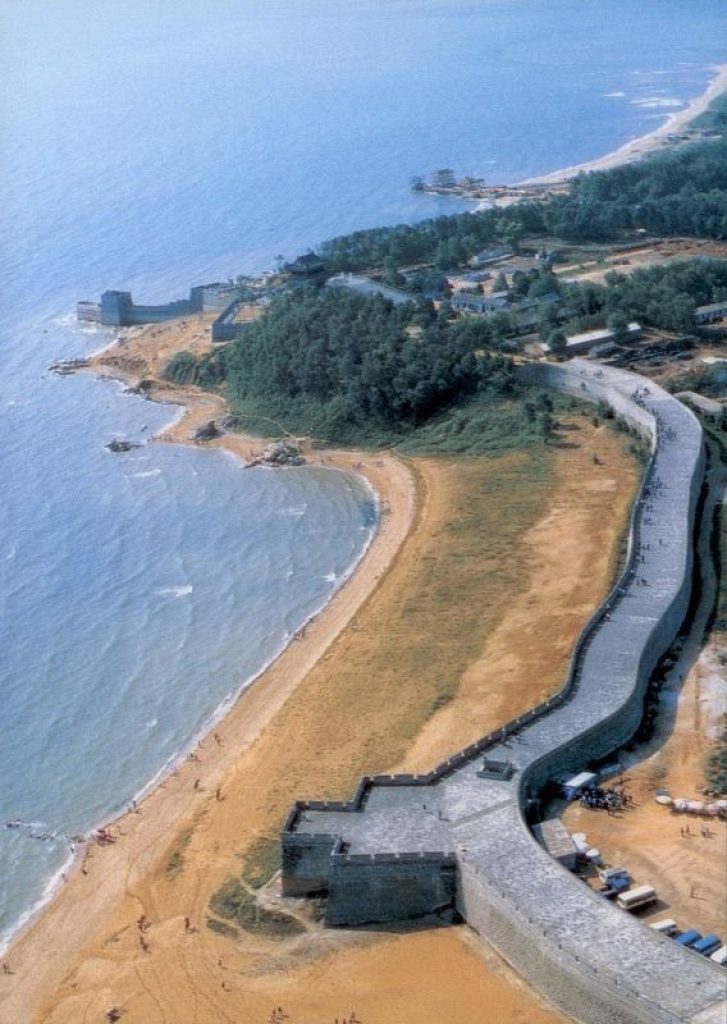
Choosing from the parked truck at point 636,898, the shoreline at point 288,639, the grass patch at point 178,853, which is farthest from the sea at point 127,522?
the parked truck at point 636,898

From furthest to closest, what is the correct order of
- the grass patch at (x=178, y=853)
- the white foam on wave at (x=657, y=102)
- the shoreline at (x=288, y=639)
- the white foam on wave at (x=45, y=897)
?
1. the white foam on wave at (x=657, y=102)
2. the shoreline at (x=288, y=639)
3. the grass patch at (x=178, y=853)
4. the white foam on wave at (x=45, y=897)

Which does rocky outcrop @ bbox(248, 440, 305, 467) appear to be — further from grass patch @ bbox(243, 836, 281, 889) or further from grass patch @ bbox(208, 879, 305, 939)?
grass patch @ bbox(208, 879, 305, 939)

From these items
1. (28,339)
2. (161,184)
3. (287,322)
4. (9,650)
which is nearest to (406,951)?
(9,650)

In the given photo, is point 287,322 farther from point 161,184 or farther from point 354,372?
point 161,184

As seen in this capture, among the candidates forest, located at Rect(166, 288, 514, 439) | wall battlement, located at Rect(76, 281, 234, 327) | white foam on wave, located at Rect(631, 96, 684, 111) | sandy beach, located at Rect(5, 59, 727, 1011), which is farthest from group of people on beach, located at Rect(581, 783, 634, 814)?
white foam on wave, located at Rect(631, 96, 684, 111)

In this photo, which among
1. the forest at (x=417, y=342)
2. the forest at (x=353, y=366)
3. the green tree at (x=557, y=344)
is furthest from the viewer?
the green tree at (x=557, y=344)

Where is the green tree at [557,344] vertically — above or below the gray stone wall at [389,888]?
above

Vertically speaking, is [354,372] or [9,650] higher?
[354,372]

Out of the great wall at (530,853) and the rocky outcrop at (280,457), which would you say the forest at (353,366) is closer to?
the rocky outcrop at (280,457)
